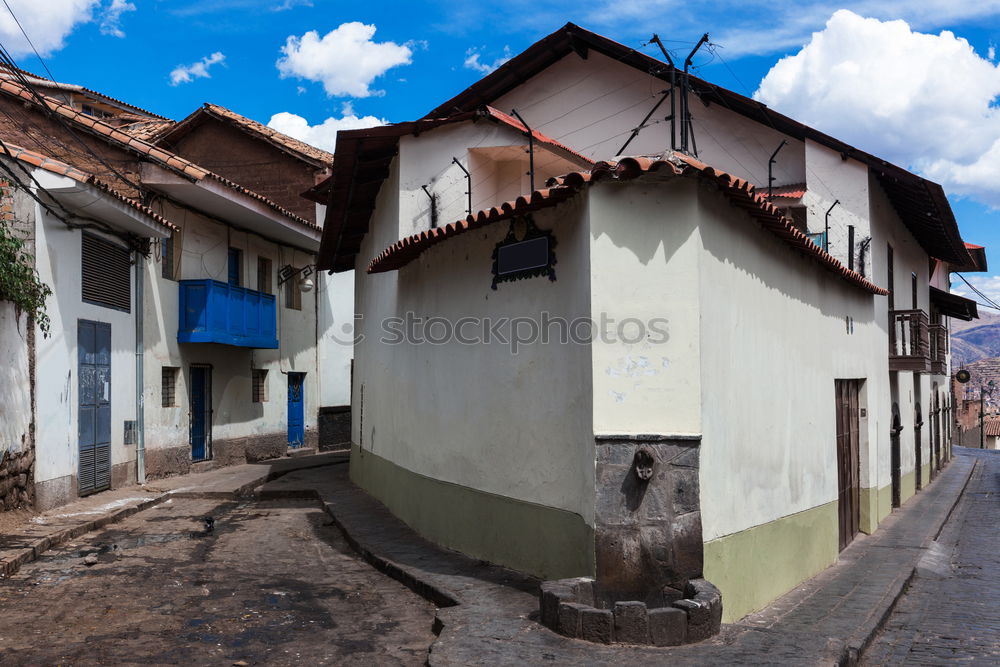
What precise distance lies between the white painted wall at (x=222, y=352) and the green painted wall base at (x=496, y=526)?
7215 millimetres

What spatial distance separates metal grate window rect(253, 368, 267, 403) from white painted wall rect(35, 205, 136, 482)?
22.8ft

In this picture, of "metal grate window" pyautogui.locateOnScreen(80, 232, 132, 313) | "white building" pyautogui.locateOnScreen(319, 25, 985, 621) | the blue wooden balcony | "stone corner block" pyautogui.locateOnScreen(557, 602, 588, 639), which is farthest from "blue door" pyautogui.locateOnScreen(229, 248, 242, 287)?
"stone corner block" pyautogui.locateOnScreen(557, 602, 588, 639)

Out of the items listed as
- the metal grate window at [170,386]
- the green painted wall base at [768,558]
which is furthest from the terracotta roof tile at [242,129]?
the green painted wall base at [768,558]

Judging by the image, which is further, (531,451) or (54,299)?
(54,299)

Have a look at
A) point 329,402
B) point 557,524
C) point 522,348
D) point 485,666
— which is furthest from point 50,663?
point 329,402

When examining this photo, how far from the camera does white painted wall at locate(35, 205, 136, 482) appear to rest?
11898 millimetres

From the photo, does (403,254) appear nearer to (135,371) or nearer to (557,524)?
(557,524)

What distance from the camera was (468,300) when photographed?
8.63m

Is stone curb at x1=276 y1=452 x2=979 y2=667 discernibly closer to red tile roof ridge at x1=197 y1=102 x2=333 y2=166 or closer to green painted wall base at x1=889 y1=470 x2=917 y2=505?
green painted wall base at x1=889 y1=470 x2=917 y2=505

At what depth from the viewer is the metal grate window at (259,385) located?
20.7 m

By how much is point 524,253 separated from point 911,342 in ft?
37.7

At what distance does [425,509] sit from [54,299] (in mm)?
6528

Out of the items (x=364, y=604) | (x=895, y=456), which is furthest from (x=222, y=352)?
(x=895, y=456)

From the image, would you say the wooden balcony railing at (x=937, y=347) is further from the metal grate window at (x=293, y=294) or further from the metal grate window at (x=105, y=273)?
the metal grate window at (x=105, y=273)
